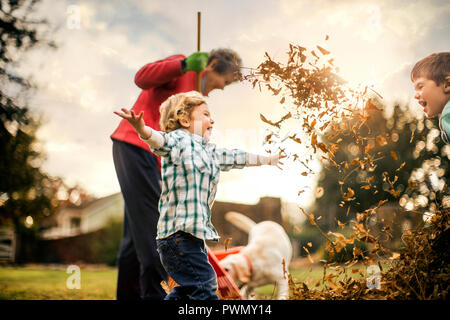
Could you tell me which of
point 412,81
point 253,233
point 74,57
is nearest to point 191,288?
point 412,81

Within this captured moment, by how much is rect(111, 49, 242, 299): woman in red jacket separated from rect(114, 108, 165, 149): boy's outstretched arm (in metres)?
0.70

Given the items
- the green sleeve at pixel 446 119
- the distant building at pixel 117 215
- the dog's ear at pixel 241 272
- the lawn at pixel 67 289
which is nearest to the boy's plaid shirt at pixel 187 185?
the lawn at pixel 67 289

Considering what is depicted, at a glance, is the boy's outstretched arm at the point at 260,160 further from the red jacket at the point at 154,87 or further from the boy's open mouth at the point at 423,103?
the boy's open mouth at the point at 423,103

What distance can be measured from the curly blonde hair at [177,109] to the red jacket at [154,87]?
0.38m

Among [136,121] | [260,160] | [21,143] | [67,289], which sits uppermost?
[21,143]

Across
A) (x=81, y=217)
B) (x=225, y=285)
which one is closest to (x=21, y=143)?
(x=225, y=285)

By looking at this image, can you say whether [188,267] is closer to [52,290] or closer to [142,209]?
[142,209]

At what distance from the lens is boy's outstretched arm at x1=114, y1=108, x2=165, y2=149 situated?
169 cm

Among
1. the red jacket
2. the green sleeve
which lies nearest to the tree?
the red jacket

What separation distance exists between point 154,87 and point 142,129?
906 mm

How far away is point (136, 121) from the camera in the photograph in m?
1.70

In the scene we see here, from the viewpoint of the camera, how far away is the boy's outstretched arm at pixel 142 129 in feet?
5.56

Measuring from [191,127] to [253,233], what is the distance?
1.84 metres
